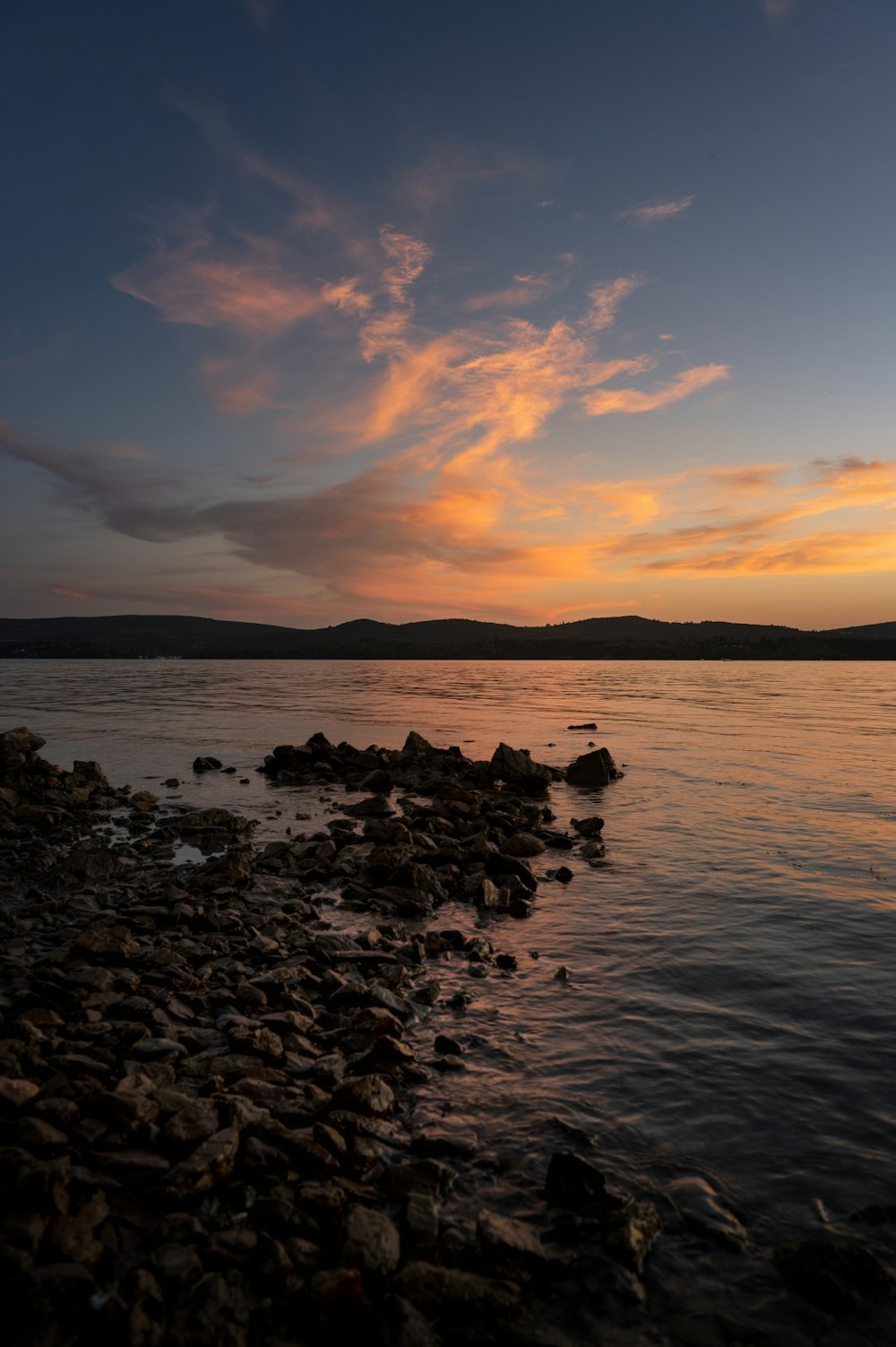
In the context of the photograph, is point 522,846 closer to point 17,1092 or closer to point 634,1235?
point 634,1235

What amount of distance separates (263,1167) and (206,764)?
2386 cm

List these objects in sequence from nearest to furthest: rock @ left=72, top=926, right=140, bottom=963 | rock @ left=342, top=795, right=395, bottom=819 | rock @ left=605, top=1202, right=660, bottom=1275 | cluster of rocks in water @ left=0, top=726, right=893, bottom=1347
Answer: cluster of rocks in water @ left=0, top=726, right=893, bottom=1347 → rock @ left=605, top=1202, right=660, bottom=1275 → rock @ left=72, top=926, right=140, bottom=963 → rock @ left=342, top=795, right=395, bottom=819

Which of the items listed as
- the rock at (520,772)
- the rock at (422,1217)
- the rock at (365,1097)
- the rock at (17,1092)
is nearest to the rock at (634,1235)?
the rock at (422,1217)

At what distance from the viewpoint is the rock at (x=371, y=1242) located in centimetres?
465

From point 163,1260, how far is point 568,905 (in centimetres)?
891

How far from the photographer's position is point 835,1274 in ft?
15.9

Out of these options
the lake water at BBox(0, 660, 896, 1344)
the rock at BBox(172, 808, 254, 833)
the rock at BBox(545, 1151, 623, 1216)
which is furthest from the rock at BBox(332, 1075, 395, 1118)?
the rock at BBox(172, 808, 254, 833)

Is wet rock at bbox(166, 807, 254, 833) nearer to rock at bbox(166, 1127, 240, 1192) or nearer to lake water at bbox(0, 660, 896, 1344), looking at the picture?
lake water at bbox(0, 660, 896, 1344)

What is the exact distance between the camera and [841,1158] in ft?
20.0

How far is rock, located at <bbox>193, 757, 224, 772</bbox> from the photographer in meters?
27.8

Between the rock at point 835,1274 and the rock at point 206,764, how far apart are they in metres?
25.4

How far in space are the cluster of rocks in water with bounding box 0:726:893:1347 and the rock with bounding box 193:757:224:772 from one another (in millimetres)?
15998

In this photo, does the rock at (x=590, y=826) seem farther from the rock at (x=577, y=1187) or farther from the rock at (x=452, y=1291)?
the rock at (x=452, y=1291)

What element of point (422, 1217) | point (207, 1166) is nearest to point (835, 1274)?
point (422, 1217)
